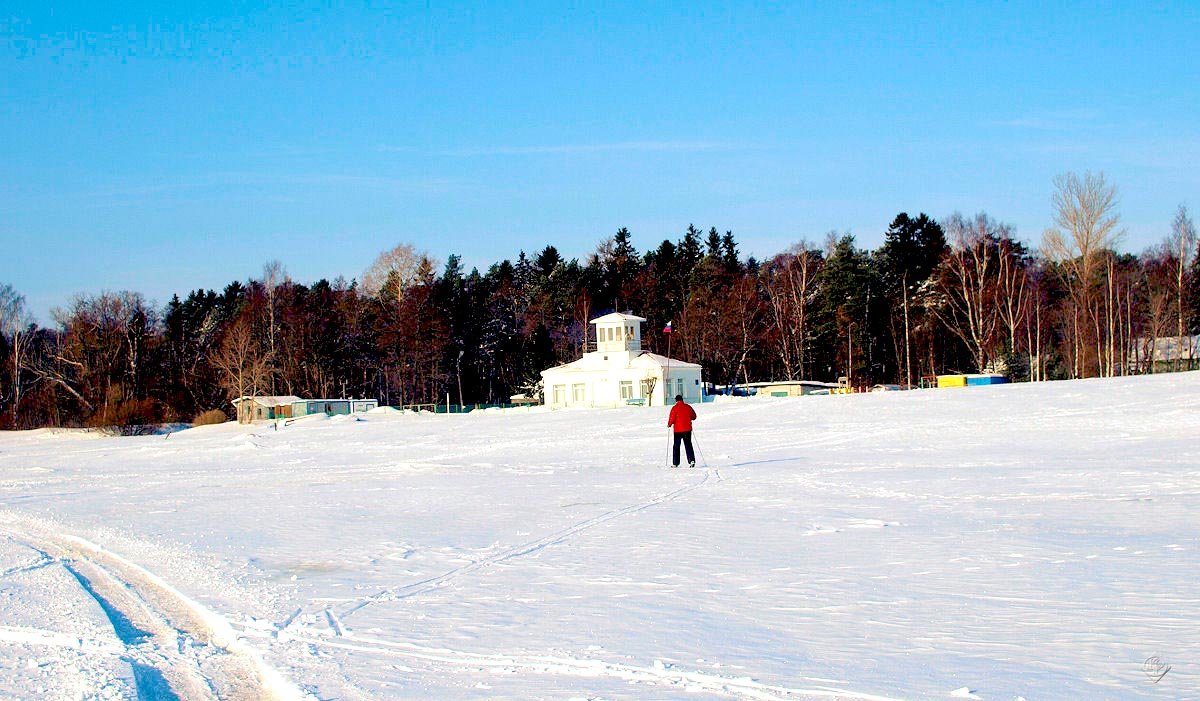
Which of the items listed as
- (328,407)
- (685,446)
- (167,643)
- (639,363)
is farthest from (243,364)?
(167,643)

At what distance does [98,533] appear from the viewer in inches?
611

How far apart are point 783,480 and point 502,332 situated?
227 feet

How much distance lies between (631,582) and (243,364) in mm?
72974

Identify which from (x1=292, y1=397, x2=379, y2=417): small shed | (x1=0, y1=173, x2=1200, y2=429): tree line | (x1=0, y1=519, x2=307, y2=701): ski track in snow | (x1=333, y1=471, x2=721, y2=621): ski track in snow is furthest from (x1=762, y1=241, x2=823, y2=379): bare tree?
(x1=0, y1=519, x2=307, y2=701): ski track in snow

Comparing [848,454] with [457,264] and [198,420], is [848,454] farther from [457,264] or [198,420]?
[457,264]

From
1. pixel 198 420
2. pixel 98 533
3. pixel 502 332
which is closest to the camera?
pixel 98 533

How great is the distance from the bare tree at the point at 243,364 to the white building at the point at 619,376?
23585 mm

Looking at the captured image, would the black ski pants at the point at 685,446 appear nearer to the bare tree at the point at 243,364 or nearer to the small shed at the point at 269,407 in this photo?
the small shed at the point at 269,407

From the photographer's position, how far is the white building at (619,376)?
6178 cm

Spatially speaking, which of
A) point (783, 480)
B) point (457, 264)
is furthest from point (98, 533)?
point (457, 264)

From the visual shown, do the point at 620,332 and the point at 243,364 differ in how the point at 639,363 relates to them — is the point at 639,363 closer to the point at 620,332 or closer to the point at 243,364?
the point at 620,332

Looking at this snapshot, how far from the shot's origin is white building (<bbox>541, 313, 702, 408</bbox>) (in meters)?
61.8

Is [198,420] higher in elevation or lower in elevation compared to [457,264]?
lower

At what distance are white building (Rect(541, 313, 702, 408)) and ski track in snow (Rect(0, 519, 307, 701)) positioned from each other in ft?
164
